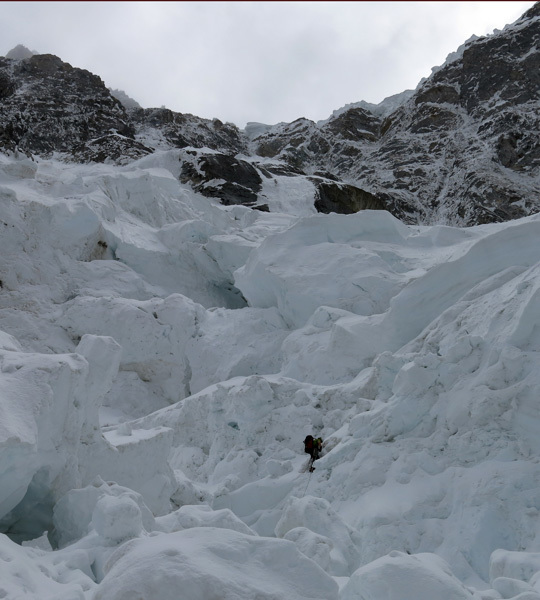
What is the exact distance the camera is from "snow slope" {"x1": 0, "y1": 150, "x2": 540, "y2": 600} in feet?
15.3

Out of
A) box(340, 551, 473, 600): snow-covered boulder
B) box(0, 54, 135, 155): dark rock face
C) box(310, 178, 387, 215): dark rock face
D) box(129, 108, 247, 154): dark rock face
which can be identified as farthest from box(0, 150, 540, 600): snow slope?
box(129, 108, 247, 154): dark rock face

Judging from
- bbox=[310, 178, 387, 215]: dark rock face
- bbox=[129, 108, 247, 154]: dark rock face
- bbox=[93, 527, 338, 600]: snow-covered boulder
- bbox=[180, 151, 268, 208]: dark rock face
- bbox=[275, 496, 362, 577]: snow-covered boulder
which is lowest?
bbox=[275, 496, 362, 577]: snow-covered boulder

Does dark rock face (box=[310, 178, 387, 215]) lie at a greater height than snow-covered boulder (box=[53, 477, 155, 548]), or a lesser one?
greater

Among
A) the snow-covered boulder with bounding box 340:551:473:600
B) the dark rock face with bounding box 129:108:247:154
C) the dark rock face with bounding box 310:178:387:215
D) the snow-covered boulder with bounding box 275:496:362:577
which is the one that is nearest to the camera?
the snow-covered boulder with bounding box 340:551:473:600

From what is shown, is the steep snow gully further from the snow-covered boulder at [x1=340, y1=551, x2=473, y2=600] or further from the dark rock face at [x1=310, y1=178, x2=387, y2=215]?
the dark rock face at [x1=310, y1=178, x2=387, y2=215]

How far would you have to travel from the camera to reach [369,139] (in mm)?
71750

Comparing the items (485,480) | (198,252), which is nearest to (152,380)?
(198,252)

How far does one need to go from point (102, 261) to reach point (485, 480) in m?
16.8

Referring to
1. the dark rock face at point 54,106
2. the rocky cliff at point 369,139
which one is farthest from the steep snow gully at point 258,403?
the dark rock face at point 54,106

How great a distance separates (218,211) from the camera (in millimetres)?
30047

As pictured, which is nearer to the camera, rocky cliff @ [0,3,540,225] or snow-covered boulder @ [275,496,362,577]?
snow-covered boulder @ [275,496,362,577]

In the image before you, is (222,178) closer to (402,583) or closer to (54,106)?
(54,106)

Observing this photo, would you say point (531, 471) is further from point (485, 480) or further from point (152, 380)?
point (152, 380)

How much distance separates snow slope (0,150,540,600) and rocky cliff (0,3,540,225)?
20.0 meters
